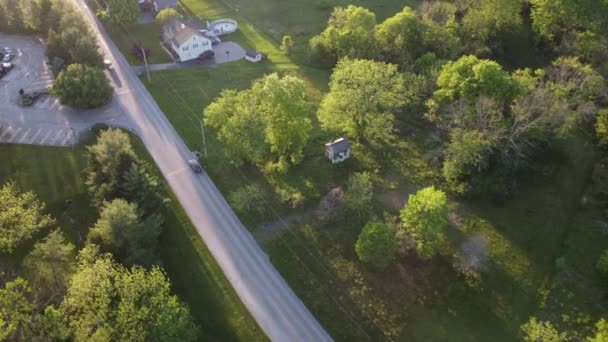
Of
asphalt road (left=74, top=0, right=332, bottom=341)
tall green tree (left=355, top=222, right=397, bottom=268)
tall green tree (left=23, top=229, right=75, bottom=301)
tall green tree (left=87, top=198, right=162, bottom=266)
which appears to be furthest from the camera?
tall green tree (left=355, top=222, right=397, bottom=268)

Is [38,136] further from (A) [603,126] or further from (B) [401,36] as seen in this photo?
(A) [603,126]

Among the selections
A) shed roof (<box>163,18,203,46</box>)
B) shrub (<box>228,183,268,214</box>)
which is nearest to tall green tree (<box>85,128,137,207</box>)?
shrub (<box>228,183,268,214</box>)

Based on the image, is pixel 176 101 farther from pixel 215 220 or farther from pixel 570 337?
pixel 570 337

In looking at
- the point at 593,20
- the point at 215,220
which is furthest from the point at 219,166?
the point at 593,20

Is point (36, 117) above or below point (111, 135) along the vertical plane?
below

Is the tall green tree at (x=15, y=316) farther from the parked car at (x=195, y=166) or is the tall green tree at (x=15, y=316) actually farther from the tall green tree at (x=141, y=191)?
the parked car at (x=195, y=166)

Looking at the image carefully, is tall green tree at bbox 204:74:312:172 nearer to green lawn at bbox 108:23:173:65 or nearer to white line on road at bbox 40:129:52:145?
white line on road at bbox 40:129:52:145

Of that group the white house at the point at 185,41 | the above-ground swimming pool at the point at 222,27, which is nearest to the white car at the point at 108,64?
the white house at the point at 185,41
